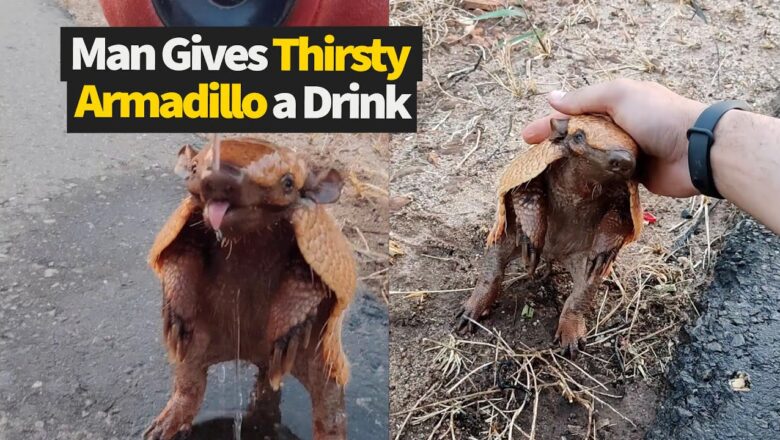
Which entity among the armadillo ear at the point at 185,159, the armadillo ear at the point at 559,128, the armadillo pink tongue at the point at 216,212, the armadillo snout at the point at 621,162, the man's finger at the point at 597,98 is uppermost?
the man's finger at the point at 597,98

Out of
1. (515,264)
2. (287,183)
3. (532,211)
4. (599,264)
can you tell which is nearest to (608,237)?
(599,264)

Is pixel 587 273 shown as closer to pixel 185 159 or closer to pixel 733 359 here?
pixel 733 359

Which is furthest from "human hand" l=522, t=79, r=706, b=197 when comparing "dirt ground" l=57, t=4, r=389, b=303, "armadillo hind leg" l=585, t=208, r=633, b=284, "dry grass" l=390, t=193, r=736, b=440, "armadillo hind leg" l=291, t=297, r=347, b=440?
"armadillo hind leg" l=291, t=297, r=347, b=440

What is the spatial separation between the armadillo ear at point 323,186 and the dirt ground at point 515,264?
3.29 ft

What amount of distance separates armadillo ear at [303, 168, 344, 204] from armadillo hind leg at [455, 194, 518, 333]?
3.49 feet

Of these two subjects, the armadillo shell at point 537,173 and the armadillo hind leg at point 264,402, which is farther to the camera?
the armadillo shell at point 537,173

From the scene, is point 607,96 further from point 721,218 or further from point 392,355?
point 721,218

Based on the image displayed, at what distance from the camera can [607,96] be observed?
1926 mm

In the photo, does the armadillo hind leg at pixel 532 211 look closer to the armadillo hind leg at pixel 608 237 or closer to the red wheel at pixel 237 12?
the armadillo hind leg at pixel 608 237

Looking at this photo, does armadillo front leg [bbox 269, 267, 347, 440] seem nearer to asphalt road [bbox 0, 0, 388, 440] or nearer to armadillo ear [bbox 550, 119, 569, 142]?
asphalt road [bbox 0, 0, 388, 440]

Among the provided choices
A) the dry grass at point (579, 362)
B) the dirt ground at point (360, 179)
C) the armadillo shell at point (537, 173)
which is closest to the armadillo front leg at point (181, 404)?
the dirt ground at point (360, 179)

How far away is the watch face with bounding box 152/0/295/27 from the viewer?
3.62 feet

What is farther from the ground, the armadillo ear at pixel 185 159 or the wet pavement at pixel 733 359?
the armadillo ear at pixel 185 159

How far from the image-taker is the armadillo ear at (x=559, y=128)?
190cm
